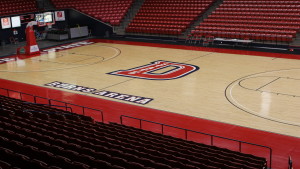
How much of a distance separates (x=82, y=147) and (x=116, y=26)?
29.0 meters

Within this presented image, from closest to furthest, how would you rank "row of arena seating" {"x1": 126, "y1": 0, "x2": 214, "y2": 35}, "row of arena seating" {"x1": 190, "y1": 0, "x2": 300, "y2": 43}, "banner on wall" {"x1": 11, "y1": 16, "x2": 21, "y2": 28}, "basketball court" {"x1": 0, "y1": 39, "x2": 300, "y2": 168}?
"basketball court" {"x1": 0, "y1": 39, "x2": 300, "y2": 168}, "row of arena seating" {"x1": 190, "y1": 0, "x2": 300, "y2": 43}, "row of arena seating" {"x1": 126, "y1": 0, "x2": 214, "y2": 35}, "banner on wall" {"x1": 11, "y1": 16, "x2": 21, "y2": 28}

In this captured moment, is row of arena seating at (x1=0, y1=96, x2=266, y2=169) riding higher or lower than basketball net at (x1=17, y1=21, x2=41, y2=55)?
lower

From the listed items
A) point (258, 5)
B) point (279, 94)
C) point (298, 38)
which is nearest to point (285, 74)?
point (279, 94)

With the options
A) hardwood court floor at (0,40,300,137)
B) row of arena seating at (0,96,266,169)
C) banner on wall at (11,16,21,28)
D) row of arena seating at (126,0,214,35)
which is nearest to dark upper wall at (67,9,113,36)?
row of arena seating at (126,0,214,35)

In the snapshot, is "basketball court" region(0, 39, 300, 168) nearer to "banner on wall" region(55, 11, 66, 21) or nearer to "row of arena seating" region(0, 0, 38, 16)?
"banner on wall" region(55, 11, 66, 21)

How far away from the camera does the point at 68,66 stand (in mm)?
24031

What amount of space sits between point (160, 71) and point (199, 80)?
3.03 m

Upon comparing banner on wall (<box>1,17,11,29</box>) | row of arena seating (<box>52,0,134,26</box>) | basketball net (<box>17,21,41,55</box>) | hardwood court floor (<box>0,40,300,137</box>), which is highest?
row of arena seating (<box>52,0,134,26</box>)

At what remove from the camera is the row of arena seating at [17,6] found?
35375 millimetres

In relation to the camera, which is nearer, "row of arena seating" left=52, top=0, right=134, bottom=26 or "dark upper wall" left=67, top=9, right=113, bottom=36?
"dark upper wall" left=67, top=9, right=113, bottom=36

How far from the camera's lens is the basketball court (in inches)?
594

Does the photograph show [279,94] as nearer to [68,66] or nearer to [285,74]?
[285,74]

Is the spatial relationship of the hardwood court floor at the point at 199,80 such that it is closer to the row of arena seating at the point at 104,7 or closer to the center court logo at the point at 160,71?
the center court logo at the point at 160,71

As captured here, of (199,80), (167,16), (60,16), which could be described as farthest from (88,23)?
(199,80)
